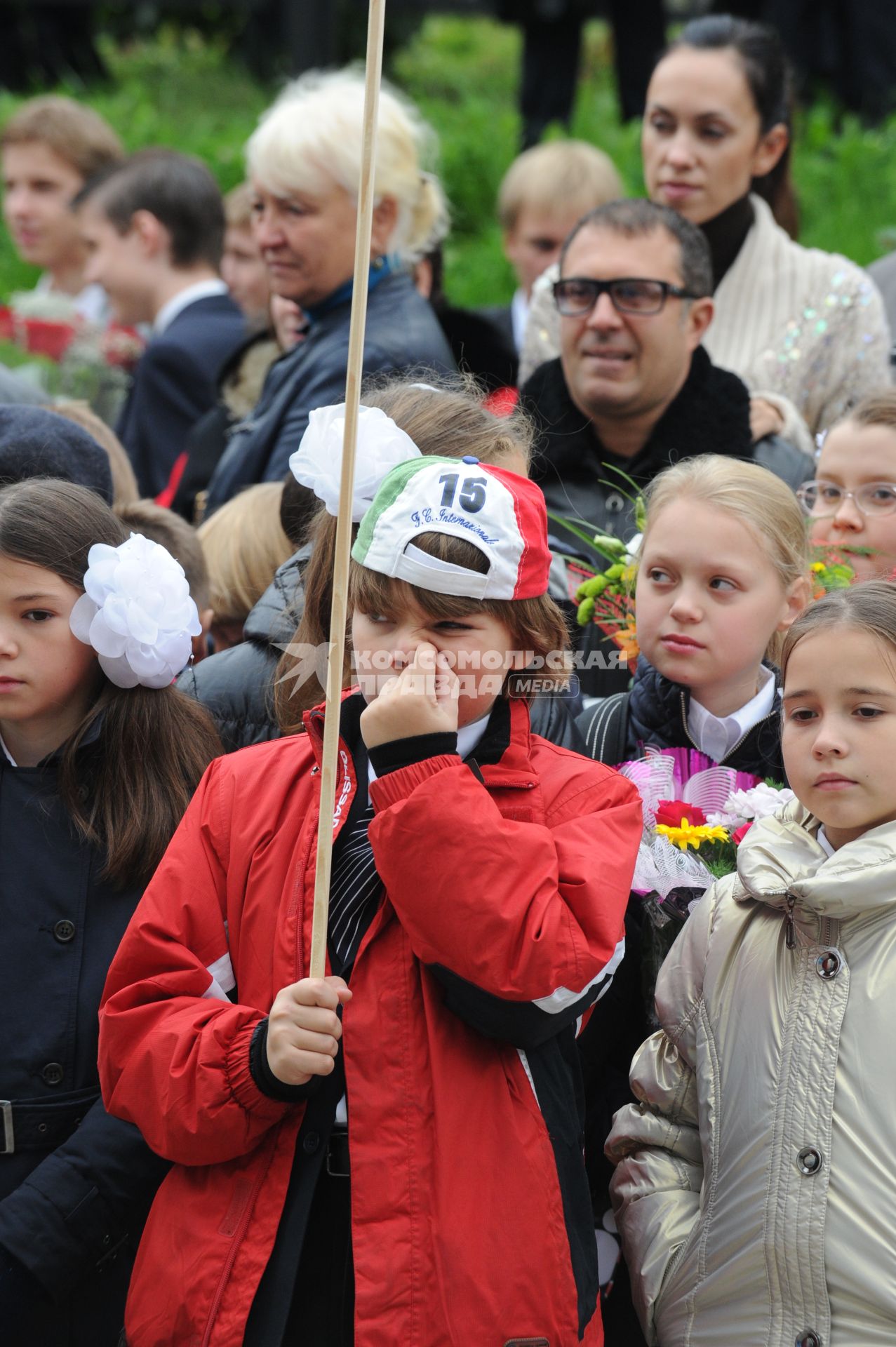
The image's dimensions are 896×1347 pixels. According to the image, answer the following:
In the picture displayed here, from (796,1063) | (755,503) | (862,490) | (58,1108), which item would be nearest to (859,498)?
(862,490)

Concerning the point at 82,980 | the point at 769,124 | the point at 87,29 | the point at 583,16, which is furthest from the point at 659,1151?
the point at 87,29

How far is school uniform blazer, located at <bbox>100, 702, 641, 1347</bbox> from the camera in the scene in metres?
2.07

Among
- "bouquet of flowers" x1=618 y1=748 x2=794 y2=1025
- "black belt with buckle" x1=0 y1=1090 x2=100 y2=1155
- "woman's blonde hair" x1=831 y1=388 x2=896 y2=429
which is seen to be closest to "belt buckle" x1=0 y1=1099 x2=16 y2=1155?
"black belt with buckle" x1=0 y1=1090 x2=100 y2=1155

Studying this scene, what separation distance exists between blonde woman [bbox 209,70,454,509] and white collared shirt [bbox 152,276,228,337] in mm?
1704

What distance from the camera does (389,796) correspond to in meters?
2.11

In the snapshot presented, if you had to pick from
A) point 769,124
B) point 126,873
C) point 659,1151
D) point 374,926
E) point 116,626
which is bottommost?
point 659,1151

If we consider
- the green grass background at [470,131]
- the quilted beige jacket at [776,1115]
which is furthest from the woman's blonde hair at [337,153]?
the green grass background at [470,131]

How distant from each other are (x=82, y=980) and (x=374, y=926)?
640 mm

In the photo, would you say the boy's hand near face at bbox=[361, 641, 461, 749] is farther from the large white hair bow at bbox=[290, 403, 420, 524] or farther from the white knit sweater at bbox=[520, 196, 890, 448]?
the white knit sweater at bbox=[520, 196, 890, 448]

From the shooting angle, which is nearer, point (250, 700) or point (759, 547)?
point (759, 547)

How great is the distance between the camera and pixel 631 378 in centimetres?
387

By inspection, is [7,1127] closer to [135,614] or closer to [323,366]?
[135,614]

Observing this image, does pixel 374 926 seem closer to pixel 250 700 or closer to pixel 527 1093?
pixel 527 1093

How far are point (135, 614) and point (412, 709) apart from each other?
0.73 metres
